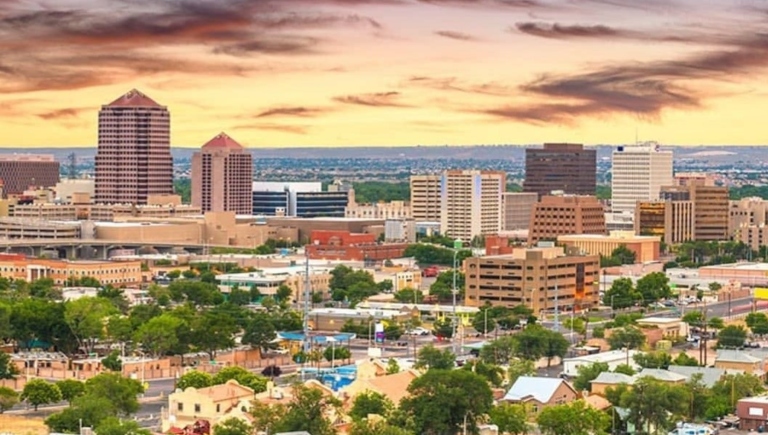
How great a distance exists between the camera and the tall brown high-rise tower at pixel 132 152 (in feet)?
443

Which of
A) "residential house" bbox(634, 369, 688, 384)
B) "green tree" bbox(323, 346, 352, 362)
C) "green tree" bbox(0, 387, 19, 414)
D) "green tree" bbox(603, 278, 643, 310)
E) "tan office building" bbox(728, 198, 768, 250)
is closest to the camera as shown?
"green tree" bbox(0, 387, 19, 414)

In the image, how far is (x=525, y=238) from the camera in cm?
11756

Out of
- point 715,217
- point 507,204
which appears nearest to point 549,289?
point 715,217

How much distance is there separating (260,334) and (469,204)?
68.4 metres

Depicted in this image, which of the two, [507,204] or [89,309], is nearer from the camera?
[89,309]

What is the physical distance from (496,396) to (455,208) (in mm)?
80454

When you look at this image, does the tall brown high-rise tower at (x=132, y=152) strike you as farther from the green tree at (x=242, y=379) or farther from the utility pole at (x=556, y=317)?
the green tree at (x=242, y=379)

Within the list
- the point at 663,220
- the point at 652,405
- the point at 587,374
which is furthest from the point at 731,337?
the point at 663,220

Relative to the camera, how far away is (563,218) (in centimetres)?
11362

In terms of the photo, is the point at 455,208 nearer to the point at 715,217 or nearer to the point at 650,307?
the point at 715,217

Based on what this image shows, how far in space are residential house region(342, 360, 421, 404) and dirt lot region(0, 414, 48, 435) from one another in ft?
22.4

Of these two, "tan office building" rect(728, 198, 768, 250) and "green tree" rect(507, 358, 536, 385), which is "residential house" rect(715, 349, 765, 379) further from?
"tan office building" rect(728, 198, 768, 250)

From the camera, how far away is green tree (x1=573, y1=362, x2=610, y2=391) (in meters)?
47.0

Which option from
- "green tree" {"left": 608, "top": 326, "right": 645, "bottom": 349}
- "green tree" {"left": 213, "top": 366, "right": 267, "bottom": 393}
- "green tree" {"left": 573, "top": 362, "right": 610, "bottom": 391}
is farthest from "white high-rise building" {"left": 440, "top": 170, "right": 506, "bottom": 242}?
"green tree" {"left": 213, "top": 366, "right": 267, "bottom": 393}
